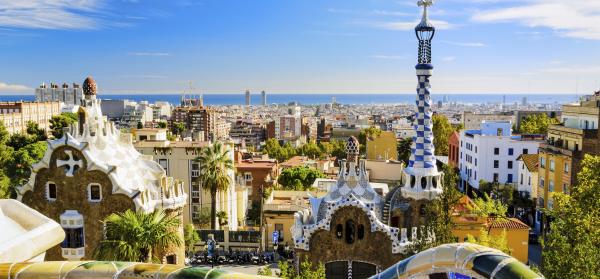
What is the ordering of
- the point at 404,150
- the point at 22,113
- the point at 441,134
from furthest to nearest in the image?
the point at 22,113
the point at 441,134
the point at 404,150

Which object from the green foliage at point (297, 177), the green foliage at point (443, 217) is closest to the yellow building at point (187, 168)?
the green foliage at point (297, 177)

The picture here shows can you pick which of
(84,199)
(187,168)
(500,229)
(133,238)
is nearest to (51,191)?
(84,199)

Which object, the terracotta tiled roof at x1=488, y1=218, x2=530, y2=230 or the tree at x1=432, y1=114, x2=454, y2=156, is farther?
the tree at x1=432, y1=114, x2=454, y2=156

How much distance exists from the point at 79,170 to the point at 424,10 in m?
18.6

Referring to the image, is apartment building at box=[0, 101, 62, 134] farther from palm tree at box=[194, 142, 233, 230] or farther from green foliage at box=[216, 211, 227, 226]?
palm tree at box=[194, 142, 233, 230]

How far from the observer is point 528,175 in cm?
5594

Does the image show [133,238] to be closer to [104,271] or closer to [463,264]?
[104,271]

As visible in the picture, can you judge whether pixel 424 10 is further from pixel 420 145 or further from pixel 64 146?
pixel 64 146

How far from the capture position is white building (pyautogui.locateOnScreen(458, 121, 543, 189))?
6134 cm

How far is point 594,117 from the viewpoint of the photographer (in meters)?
43.1

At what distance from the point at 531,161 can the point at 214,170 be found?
111 ft

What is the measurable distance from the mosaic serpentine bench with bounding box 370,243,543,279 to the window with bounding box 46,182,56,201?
2514 cm

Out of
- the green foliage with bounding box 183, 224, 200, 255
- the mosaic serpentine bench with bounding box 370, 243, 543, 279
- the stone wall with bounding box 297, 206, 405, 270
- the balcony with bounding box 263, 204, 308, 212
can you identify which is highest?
the mosaic serpentine bench with bounding box 370, 243, 543, 279

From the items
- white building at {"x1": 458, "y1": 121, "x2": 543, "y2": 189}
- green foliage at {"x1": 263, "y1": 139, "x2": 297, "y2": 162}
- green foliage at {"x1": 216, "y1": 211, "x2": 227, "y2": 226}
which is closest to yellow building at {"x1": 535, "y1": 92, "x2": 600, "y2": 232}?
white building at {"x1": 458, "y1": 121, "x2": 543, "y2": 189}
